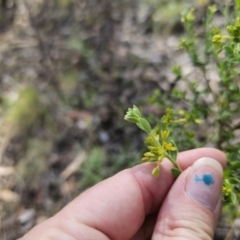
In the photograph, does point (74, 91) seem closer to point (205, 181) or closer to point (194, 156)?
point (194, 156)

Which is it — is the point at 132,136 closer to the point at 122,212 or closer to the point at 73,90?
the point at 73,90

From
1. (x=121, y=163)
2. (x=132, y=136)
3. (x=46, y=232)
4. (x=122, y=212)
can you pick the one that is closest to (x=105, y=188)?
(x=122, y=212)

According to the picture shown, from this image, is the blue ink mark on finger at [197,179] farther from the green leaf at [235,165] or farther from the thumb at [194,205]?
the green leaf at [235,165]

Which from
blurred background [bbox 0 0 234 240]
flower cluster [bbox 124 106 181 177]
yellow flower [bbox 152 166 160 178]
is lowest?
blurred background [bbox 0 0 234 240]

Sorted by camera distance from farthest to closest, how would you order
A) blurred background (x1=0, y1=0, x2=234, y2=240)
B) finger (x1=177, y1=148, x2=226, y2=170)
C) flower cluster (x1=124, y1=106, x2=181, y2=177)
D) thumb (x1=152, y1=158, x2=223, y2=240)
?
1. blurred background (x1=0, y1=0, x2=234, y2=240)
2. finger (x1=177, y1=148, x2=226, y2=170)
3. thumb (x1=152, y1=158, x2=223, y2=240)
4. flower cluster (x1=124, y1=106, x2=181, y2=177)

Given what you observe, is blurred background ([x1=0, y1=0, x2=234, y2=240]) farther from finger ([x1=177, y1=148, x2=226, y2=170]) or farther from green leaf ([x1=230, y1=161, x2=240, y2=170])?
green leaf ([x1=230, y1=161, x2=240, y2=170])

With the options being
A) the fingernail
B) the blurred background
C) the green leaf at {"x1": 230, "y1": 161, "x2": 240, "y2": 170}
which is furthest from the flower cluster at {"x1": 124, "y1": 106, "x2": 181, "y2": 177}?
the blurred background

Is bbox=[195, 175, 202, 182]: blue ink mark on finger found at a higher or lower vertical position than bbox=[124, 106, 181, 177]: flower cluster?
lower
